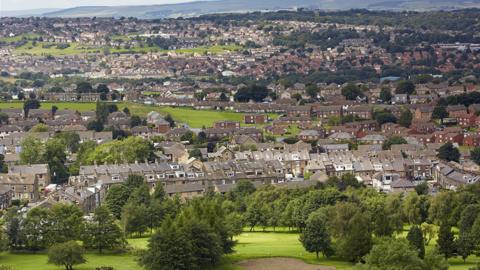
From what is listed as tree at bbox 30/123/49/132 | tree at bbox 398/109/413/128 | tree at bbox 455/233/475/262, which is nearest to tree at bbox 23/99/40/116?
tree at bbox 30/123/49/132

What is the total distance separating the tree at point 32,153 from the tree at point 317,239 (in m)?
30.5

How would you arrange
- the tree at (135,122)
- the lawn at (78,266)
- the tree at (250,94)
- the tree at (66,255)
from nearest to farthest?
the tree at (66,255) < the lawn at (78,266) < the tree at (135,122) < the tree at (250,94)

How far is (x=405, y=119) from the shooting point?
91500 mm

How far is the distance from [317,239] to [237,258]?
3276mm

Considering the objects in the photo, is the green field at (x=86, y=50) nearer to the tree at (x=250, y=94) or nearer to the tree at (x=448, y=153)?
the tree at (x=250, y=94)

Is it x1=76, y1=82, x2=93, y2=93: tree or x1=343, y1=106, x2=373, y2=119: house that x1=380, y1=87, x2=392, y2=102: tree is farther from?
x1=76, y1=82, x2=93, y2=93: tree

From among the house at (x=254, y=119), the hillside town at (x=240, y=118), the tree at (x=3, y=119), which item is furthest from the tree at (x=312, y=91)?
the tree at (x=3, y=119)

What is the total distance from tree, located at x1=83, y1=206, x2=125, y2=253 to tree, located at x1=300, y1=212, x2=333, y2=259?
7.59 m

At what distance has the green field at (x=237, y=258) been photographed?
41.5 m

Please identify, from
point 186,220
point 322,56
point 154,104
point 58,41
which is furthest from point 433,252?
point 58,41

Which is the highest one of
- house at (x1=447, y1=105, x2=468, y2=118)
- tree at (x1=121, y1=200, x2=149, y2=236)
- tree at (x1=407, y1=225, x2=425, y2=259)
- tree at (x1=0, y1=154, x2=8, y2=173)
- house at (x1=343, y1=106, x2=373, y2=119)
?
tree at (x1=407, y1=225, x2=425, y2=259)

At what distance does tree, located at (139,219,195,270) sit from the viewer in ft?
128

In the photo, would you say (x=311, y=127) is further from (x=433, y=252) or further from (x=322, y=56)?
(x=322, y=56)

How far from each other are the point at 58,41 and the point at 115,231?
440 ft
